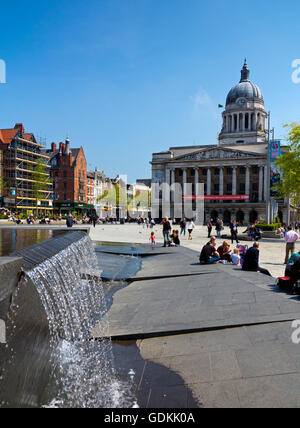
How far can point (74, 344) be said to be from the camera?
6.29 metres

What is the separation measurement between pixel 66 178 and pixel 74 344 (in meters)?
79.6

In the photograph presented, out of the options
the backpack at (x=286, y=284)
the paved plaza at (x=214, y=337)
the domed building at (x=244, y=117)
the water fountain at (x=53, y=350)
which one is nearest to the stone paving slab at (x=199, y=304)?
the paved plaza at (x=214, y=337)

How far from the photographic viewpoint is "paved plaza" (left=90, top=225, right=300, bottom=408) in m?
4.39

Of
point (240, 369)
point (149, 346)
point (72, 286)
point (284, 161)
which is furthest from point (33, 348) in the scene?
point (284, 161)

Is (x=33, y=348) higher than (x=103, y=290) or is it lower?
higher

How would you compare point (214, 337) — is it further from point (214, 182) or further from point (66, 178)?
point (214, 182)

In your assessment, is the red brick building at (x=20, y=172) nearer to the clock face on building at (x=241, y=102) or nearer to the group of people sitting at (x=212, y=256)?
the group of people sitting at (x=212, y=256)

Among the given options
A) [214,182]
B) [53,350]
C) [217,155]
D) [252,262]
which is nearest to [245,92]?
[217,155]

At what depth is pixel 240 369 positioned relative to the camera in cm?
485

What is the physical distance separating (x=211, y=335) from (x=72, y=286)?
11.9 feet

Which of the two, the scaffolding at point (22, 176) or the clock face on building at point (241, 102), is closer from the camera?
the scaffolding at point (22, 176)

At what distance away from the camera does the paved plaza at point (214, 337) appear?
439 centimetres
